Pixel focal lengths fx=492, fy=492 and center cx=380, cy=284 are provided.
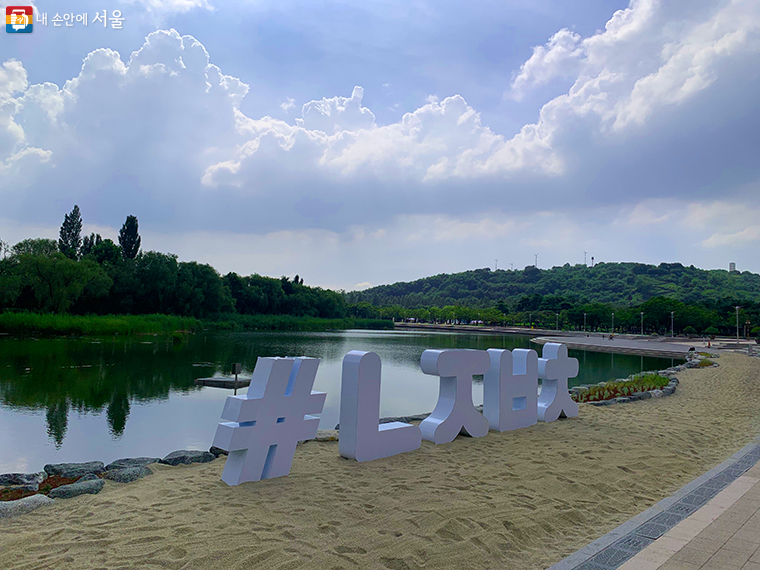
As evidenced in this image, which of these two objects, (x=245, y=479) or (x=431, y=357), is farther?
(x=431, y=357)

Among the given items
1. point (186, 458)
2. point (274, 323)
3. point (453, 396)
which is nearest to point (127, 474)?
point (186, 458)

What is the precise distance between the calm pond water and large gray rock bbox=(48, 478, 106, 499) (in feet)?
9.85

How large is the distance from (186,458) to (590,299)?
101 meters

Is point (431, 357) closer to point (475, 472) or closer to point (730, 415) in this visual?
point (475, 472)

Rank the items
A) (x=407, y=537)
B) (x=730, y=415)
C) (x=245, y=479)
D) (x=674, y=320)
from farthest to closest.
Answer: (x=674, y=320) → (x=730, y=415) → (x=245, y=479) → (x=407, y=537)

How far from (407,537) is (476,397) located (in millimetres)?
10669

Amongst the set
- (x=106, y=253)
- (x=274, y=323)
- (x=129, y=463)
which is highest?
(x=106, y=253)

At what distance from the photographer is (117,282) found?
44.8 meters

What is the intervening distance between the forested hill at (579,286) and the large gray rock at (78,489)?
234 ft

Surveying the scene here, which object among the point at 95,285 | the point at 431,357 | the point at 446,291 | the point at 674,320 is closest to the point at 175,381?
the point at 431,357

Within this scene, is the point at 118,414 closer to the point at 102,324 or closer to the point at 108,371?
the point at 108,371

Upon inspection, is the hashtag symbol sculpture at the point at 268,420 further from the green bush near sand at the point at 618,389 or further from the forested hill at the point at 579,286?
the forested hill at the point at 579,286

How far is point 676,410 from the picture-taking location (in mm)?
9875

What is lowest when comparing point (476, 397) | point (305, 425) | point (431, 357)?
point (476, 397)
